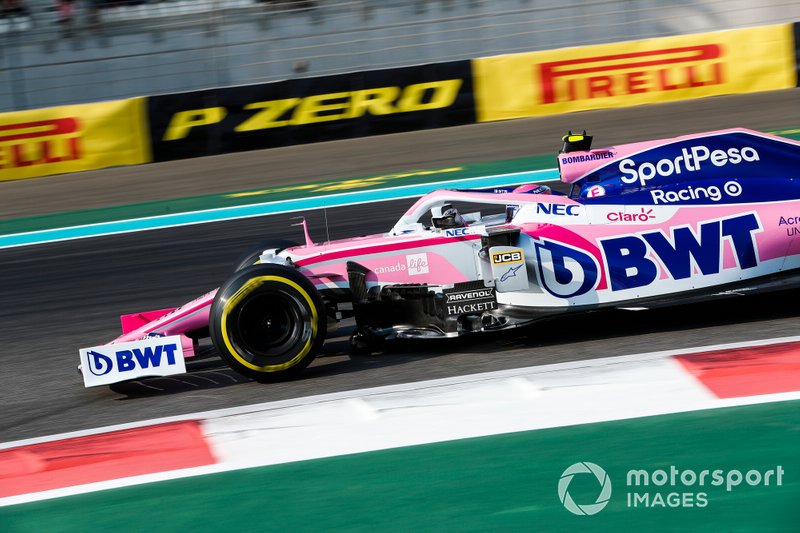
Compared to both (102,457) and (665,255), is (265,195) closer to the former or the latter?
(665,255)

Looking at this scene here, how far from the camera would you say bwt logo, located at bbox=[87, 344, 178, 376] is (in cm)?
550

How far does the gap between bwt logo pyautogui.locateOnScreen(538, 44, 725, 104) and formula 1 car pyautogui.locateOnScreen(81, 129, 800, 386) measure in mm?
8890

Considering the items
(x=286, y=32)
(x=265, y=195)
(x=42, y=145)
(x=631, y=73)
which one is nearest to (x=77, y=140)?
(x=42, y=145)

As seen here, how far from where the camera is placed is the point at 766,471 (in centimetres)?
393

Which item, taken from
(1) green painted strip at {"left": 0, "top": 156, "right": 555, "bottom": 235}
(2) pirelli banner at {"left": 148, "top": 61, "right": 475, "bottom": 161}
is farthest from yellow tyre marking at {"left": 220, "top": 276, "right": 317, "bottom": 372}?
(2) pirelli banner at {"left": 148, "top": 61, "right": 475, "bottom": 161}

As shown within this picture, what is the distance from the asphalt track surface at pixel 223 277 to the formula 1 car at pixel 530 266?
0.81 feet

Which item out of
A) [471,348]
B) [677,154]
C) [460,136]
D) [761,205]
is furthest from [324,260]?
[460,136]

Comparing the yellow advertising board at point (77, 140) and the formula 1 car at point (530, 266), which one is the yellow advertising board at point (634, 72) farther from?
the formula 1 car at point (530, 266)

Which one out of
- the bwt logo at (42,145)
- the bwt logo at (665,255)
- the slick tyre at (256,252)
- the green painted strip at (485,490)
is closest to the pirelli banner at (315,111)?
the bwt logo at (42,145)

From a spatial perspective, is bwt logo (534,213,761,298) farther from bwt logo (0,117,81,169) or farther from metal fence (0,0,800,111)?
metal fence (0,0,800,111)

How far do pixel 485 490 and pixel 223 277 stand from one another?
Answer: 4.92m

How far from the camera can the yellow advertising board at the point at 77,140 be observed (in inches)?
571

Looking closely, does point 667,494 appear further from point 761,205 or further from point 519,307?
point 761,205

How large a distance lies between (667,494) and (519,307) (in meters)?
2.03
